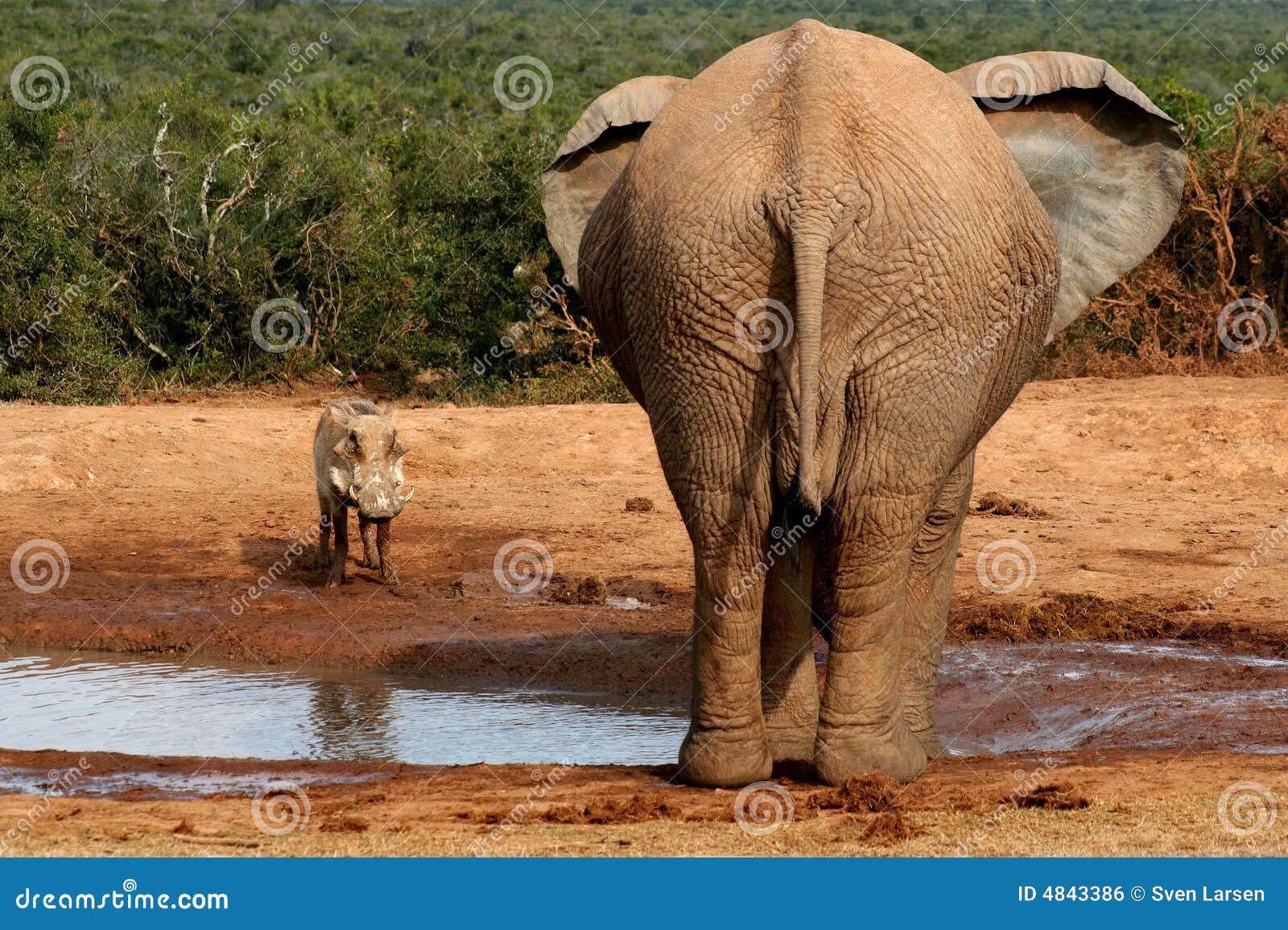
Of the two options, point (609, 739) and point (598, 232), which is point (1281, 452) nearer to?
point (609, 739)

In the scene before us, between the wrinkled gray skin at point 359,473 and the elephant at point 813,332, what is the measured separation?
4.92 meters

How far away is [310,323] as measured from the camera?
20.1 m

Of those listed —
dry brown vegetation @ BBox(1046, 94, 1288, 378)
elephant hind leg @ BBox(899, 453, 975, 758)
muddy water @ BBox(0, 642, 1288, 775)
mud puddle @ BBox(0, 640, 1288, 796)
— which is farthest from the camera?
dry brown vegetation @ BBox(1046, 94, 1288, 378)

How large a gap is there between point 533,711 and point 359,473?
290 centimetres

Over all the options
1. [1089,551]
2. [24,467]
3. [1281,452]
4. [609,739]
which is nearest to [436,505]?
[24,467]

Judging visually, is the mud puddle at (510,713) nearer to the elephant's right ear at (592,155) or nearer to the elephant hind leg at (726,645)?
the elephant hind leg at (726,645)

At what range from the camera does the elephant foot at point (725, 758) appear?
5.12 metres

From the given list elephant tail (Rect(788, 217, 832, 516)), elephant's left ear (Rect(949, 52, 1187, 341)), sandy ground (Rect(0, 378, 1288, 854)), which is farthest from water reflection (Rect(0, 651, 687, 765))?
elephant's left ear (Rect(949, 52, 1187, 341))

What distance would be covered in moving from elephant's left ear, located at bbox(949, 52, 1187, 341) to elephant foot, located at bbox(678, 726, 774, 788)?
1.95 metres

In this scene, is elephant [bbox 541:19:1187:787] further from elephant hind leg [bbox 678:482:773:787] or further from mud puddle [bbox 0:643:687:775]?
mud puddle [bbox 0:643:687:775]

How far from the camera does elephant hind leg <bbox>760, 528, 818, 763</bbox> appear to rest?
530cm

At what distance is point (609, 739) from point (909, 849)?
2848mm

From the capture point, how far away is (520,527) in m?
12.1

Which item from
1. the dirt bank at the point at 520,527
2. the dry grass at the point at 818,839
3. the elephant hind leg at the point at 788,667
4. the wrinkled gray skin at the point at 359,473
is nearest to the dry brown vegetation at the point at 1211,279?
the dirt bank at the point at 520,527
